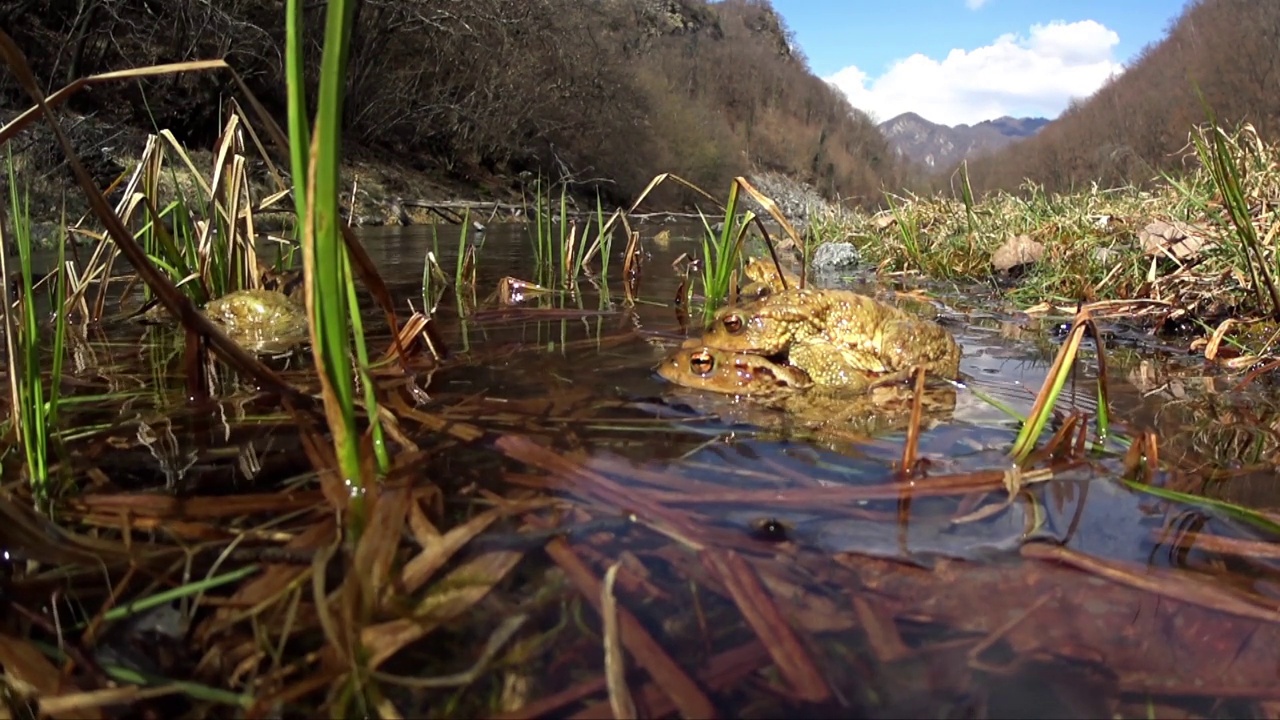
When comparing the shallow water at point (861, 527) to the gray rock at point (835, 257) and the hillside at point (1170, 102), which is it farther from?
the hillside at point (1170, 102)

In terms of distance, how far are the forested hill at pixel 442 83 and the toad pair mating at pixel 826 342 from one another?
2498 mm

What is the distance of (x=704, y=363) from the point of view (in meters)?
2.47

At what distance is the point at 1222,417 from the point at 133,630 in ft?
9.19

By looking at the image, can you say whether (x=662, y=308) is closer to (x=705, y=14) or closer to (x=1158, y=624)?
(x=1158, y=624)

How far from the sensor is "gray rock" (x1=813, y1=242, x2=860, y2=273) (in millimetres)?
8078

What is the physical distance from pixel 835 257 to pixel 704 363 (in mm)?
6103

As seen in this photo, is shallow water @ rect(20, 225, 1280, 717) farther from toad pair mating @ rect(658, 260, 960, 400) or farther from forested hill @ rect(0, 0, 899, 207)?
forested hill @ rect(0, 0, 899, 207)

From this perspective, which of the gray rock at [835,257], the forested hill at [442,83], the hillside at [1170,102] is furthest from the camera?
the hillside at [1170,102]

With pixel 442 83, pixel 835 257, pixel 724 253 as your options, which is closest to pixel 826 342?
pixel 724 253

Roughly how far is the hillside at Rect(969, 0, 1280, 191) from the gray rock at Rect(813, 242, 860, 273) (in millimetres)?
12989

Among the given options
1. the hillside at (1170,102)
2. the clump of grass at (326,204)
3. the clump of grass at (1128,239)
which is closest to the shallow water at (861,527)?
the clump of grass at (326,204)

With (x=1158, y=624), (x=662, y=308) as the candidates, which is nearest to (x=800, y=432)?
(x=1158, y=624)

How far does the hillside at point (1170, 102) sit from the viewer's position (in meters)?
23.7

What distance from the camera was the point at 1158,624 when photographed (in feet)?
3.73
